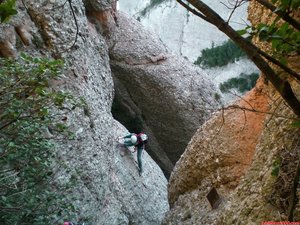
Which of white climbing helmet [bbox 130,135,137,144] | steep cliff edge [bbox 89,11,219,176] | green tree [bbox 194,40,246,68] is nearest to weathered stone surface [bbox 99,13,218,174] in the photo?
steep cliff edge [bbox 89,11,219,176]

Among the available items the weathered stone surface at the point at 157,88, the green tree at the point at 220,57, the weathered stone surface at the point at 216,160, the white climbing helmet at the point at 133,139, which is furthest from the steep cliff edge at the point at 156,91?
the green tree at the point at 220,57

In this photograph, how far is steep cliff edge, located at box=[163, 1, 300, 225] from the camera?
116 inches

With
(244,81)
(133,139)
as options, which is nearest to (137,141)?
(133,139)

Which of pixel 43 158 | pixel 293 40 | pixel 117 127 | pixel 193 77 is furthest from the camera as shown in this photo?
pixel 193 77

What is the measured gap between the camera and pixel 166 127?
1362 cm

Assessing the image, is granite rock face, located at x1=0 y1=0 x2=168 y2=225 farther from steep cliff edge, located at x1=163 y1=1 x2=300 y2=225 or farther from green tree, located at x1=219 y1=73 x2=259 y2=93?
green tree, located at x1=219 y1=73 x2=259 y2=93

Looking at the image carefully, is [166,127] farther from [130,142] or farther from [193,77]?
[130,142]

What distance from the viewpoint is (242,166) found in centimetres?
572

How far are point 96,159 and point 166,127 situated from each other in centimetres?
698

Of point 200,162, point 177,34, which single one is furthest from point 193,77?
point 177,34

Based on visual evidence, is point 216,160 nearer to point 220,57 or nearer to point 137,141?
point 137,141

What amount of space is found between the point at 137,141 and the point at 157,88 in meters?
3.70

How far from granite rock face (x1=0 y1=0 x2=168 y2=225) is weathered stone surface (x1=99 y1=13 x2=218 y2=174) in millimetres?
3986

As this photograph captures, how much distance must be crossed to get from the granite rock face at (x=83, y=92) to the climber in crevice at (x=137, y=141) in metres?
1.08
